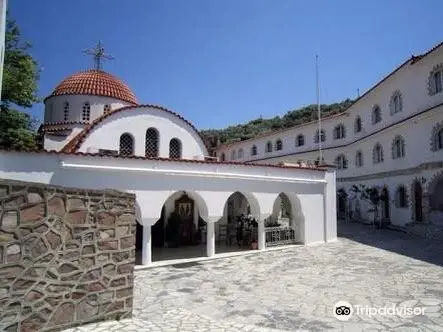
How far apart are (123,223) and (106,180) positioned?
17.5ft

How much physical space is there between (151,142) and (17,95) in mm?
8742

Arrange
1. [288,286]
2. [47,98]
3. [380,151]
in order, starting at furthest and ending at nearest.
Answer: [380,151], [47,98], [288,286]

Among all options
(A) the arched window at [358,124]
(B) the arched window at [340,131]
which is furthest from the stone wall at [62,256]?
(B) the arched window at [340,131]

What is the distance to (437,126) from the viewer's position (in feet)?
67.9

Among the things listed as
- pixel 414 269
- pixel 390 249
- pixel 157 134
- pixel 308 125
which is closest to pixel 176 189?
pixel 157 134

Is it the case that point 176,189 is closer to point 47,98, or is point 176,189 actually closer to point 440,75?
point 47,98

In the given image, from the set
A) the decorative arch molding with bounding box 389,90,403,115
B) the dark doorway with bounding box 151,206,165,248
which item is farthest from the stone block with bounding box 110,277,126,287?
the decorative arch molding with bounding box 389,90,403,115

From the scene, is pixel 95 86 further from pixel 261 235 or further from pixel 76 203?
pixel 76 203

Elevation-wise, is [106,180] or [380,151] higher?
[380,151]

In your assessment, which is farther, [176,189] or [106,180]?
[176,189]

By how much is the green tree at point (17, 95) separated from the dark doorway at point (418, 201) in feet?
74.4

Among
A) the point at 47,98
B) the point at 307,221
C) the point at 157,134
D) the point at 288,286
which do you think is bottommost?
the point at 288,286

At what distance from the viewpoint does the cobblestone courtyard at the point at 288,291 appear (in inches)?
271

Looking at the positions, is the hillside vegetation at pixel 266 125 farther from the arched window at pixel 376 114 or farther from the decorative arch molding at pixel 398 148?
the decorative arch molding at pixel 398 148
